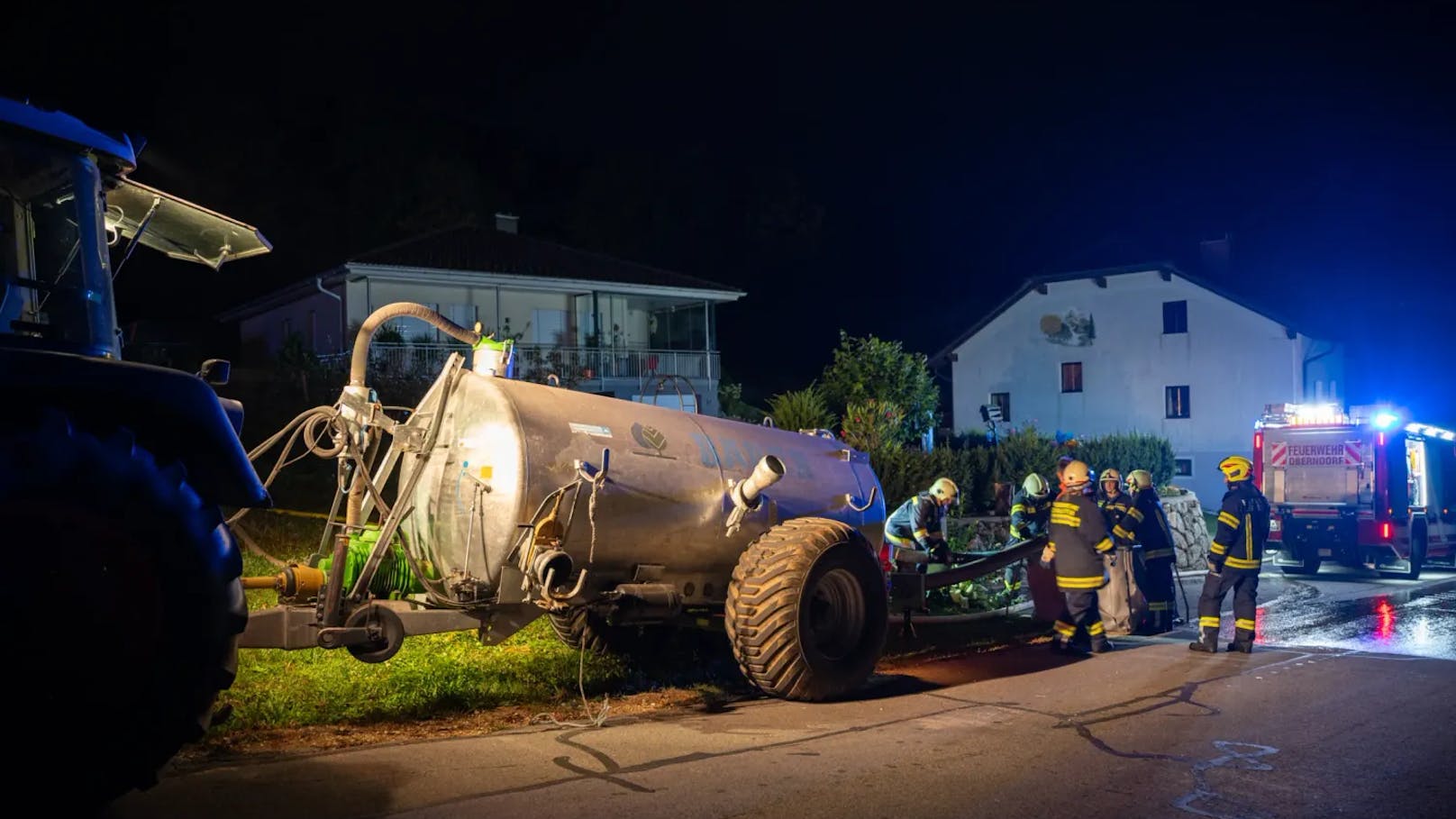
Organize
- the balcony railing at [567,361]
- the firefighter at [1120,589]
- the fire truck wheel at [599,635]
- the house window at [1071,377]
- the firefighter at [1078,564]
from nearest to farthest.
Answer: the fire truck wheel at [599,635]
the firefighter at [1078,564]
the firefighter at [1120,589]
the balcony railing at [567,361]
the house window at [1071,377]

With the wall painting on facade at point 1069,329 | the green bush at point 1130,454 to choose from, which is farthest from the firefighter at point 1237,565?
the wall painting on facade at point 1069,329

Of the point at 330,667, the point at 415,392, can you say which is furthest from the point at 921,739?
the point at 415,392

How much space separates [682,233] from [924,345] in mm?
13860

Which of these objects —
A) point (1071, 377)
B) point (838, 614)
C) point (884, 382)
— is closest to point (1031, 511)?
point (838, 614)

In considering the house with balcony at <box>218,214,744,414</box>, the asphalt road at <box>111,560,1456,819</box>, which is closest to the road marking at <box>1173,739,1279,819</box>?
the asphalt road at <box>111,560,1456,819</box>

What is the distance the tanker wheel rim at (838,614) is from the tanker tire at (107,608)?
4.88m

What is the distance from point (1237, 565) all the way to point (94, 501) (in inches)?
397

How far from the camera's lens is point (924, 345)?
190ft

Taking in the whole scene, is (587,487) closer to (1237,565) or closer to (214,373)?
(214,373)

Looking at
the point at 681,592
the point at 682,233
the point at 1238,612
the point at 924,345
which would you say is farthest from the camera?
the point at 924,345

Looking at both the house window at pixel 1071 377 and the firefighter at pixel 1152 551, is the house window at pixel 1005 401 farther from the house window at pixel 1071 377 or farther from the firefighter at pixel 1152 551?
the firefighter at pixel 1152 551

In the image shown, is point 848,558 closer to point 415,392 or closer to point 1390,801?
point 1390,801

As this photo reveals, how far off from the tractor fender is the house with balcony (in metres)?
19.7

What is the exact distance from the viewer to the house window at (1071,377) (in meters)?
42.4
